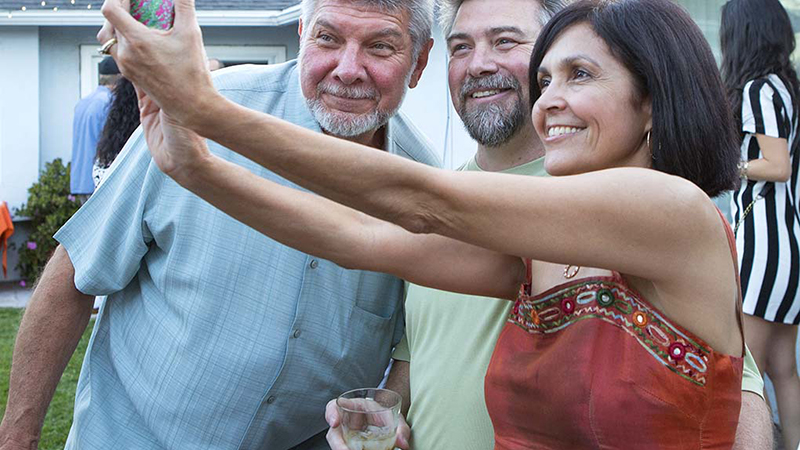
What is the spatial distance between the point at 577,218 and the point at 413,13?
54.9 inches

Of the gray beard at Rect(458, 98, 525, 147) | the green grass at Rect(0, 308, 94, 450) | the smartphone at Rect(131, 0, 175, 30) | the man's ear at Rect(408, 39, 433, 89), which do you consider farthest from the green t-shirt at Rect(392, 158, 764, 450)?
the green grass at Rect(0, 308, 94, 450)

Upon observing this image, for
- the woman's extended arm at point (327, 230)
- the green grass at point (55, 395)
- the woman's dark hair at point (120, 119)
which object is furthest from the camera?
the woman's dark hair at point (120, 119)

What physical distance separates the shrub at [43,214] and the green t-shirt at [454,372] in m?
10.3

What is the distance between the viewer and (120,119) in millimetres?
7324

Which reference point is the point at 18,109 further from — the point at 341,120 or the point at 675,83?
the point at 675,83

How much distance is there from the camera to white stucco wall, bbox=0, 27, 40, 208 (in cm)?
1276

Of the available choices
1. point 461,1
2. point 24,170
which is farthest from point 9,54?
point 461,1

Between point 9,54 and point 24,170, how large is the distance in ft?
5.31

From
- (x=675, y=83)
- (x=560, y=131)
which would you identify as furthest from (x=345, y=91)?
(x=675, y=83)

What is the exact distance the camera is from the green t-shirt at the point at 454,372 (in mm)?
2395

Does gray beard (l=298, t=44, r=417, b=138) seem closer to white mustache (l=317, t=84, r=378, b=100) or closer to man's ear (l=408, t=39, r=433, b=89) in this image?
white mustache (l=317, t=84, r=378, b=100)

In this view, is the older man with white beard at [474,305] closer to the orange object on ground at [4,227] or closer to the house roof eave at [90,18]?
the house roof eave at [90,18]

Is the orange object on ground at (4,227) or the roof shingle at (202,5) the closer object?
the orange object on ground at (4,227)

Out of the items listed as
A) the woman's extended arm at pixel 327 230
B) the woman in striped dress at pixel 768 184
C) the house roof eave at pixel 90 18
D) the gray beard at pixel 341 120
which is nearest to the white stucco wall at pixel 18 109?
the house roof eave at pixel 90 18
